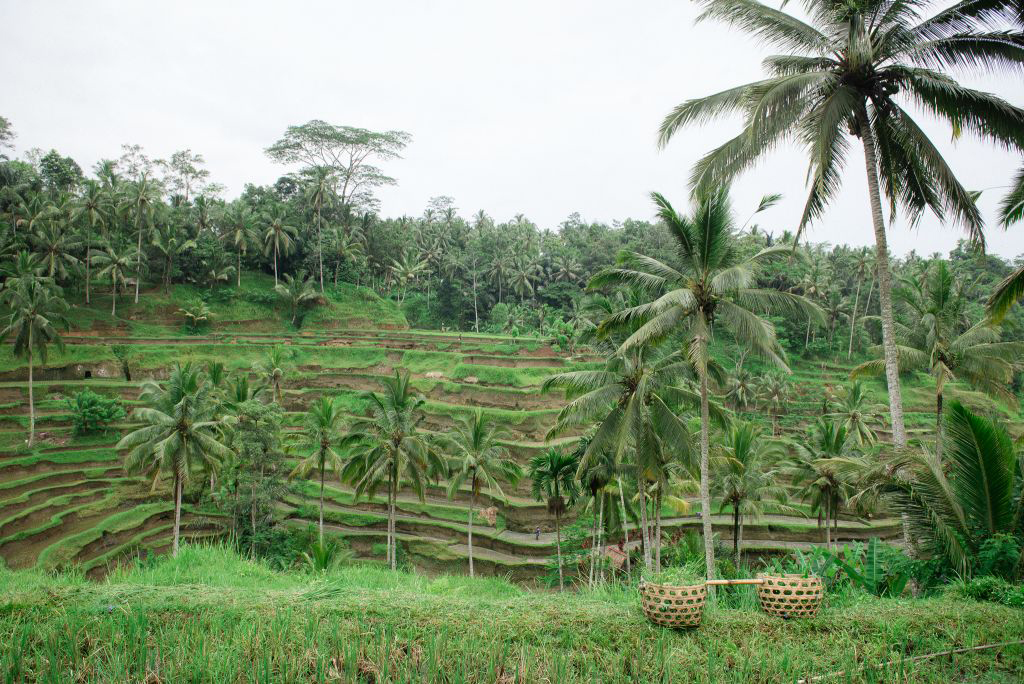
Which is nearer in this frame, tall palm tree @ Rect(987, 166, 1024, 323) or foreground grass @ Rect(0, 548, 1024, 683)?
foreground grass @ Rect(0, 548, 1024, 683)

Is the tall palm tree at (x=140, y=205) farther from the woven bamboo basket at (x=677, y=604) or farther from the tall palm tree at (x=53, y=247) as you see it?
the woven bamboo basket at (x=677, y=604)

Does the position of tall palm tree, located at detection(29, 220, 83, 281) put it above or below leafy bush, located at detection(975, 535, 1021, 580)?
above

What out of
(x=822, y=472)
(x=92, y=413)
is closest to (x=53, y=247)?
(x=92, y=413)

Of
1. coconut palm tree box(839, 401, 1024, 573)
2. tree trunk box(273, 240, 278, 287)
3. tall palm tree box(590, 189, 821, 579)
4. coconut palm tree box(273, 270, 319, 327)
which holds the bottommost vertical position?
coconut palm tree box(839, 401, 1024, 573)

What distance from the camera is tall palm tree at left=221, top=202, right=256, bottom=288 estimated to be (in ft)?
153

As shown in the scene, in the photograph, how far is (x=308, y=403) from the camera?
34031 mm

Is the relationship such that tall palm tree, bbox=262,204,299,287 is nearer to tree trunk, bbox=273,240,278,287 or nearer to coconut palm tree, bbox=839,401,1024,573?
tree trunk, bbox=273,240,278,287

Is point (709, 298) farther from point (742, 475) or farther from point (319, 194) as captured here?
point (319, 194)

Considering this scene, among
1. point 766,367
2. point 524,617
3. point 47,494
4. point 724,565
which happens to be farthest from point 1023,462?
point 766,367

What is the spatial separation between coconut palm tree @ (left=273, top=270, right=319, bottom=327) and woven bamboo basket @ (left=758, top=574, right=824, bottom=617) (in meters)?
46.7

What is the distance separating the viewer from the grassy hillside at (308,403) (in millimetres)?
20938

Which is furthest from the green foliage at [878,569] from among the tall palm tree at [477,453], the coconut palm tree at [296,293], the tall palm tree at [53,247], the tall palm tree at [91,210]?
the tall palm tree at [91,210]

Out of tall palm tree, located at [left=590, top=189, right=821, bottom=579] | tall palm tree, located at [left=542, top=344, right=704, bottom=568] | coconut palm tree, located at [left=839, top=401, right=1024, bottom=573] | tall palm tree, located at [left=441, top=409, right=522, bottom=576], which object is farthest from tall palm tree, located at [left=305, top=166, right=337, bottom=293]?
coconut palm tree, located at [left=839, top=401, right=1024, bottom=573]

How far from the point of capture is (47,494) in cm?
2141
